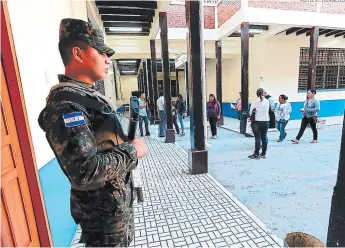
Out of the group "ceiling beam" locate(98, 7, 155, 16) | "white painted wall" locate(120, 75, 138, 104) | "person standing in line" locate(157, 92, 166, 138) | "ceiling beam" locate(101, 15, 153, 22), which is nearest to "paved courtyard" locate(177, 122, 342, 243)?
"person standing in line" locate(157, 92, 166, 138)

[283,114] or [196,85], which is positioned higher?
[196,85]

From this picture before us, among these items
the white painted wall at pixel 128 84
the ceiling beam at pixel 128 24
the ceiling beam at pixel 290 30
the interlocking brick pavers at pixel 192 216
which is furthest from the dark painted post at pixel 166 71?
the white painted wall at pixel 128 84

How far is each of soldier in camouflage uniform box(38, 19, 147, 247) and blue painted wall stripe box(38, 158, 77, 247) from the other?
2.51 feet

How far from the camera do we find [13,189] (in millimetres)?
1271

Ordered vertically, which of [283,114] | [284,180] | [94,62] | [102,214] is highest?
[94,62]

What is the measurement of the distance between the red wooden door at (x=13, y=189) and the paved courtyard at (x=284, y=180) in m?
2.21

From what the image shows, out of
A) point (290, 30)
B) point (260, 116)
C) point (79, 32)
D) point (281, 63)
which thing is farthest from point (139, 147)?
point (290, 30)

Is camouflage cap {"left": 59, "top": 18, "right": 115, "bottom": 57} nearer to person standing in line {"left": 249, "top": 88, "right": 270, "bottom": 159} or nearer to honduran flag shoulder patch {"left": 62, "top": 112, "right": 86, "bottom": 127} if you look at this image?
honduran flag shoulder patch {"left": 62, "top": 112, "right": 86, "bottom": 127}

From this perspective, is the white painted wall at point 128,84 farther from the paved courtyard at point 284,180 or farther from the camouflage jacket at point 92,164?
the camouflage jacket at point 92,164

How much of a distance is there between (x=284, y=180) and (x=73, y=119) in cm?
346

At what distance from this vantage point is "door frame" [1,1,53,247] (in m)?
1.27

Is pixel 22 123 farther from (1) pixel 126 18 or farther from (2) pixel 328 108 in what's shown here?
(2) pixel 328 108

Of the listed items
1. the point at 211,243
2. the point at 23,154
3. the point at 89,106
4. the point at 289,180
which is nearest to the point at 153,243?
the point at 211,243

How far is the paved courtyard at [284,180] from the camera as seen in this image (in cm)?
231
